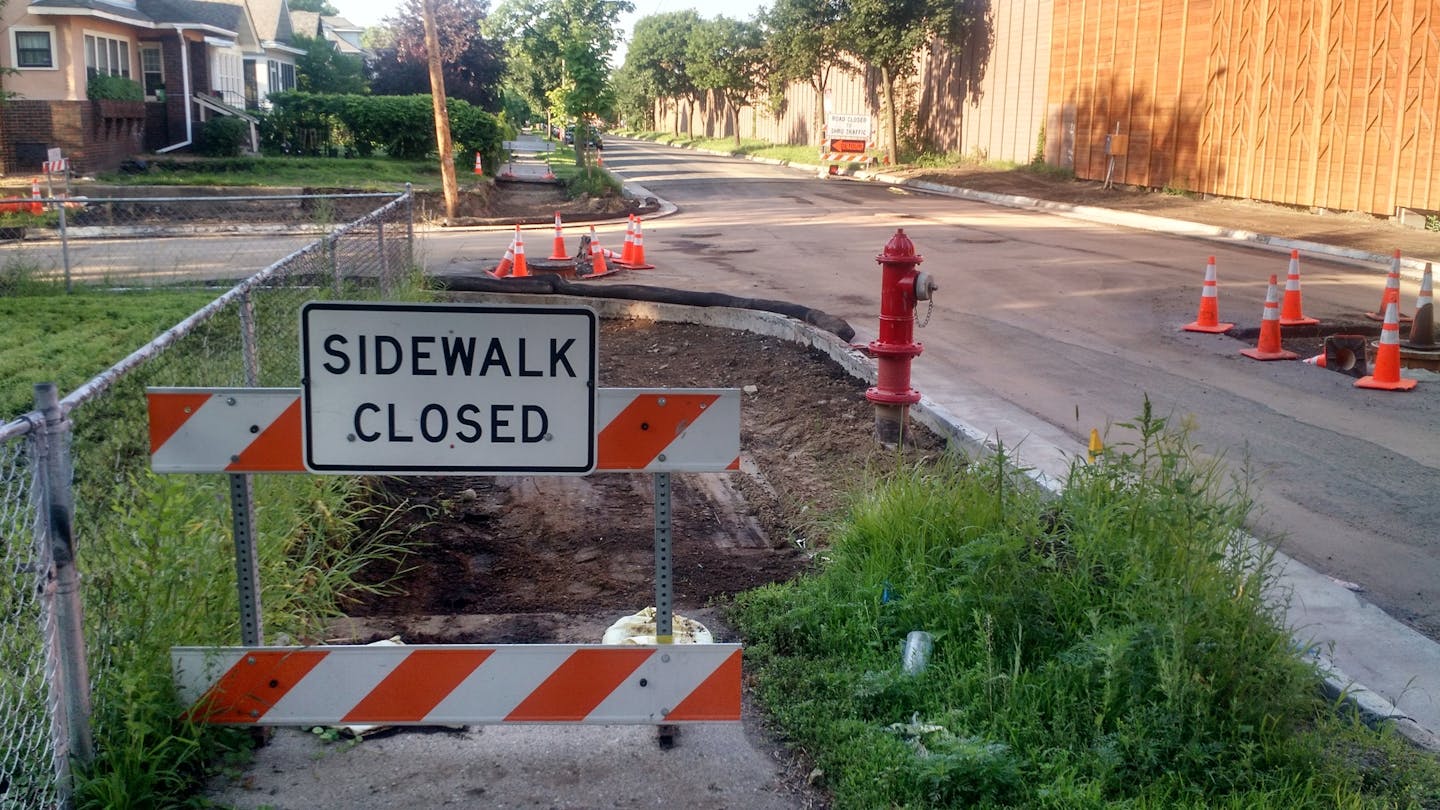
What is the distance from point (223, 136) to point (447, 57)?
14.2 m

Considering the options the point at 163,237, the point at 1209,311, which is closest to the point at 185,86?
the point at 163,237

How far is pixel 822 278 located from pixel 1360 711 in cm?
1237

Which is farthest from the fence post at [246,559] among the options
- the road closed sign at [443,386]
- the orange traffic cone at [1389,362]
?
the orange traffic cone at [1389,362]

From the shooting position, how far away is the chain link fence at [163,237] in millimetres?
15906

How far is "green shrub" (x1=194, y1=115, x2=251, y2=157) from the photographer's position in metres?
35.9

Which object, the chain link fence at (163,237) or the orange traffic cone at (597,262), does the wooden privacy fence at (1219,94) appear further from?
the chain link fence at (163,237)

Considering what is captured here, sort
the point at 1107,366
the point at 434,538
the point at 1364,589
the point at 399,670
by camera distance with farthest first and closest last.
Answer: the point at 1107,366 → the point at 434,538 → the point at 1364,589 → the point at 399,670

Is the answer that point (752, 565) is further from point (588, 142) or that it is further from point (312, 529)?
point (588, 142)

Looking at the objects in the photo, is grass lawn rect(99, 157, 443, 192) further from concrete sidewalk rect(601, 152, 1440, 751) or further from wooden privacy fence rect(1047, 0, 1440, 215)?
concrete sidewalk rect(601, 152, 1440, 751)

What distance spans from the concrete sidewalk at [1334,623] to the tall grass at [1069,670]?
0.78 feet

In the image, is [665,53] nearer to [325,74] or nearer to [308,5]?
[325,74]

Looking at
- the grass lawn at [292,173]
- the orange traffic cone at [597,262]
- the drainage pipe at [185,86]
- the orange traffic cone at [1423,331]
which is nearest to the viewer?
the orange traffic cone at [1423,331]

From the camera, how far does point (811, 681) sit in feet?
15.0

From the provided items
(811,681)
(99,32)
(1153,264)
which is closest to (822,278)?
(1153,264)
